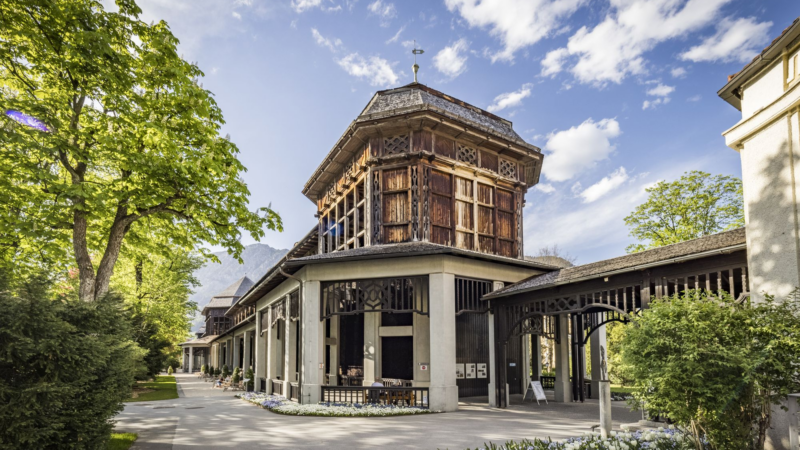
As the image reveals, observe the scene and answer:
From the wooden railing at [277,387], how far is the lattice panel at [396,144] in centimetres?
1170

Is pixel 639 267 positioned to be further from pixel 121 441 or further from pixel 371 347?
pixel 371 347

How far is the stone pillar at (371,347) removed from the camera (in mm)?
22172

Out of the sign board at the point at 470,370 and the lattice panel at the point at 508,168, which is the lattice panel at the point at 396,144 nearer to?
the lattice panel at the point at 508,168

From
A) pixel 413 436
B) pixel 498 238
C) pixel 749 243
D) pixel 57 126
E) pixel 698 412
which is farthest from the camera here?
pixel 498 238

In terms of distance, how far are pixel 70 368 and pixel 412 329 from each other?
1531cm

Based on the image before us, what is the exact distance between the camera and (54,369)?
7.75m

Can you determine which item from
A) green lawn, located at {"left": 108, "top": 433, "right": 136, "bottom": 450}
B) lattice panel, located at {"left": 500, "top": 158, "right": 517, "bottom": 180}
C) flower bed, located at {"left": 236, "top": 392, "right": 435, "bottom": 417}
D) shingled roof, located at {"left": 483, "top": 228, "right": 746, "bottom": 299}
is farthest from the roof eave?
green lawn, located at {"left": 108, "top": 433, "right": 136, "bottom": 450}

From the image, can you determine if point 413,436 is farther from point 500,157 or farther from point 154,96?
point 500,157

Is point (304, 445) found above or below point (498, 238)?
below

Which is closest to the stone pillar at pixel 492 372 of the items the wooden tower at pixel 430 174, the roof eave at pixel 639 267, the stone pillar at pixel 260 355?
the roof eave at pixel 639 267

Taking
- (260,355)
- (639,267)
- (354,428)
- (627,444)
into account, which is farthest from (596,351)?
(260,355)

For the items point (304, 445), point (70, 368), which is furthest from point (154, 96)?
point (304, 445)

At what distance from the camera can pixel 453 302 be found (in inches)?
736

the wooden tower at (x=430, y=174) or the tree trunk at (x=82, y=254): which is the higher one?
the wooden tower at (x=430, y=174)
